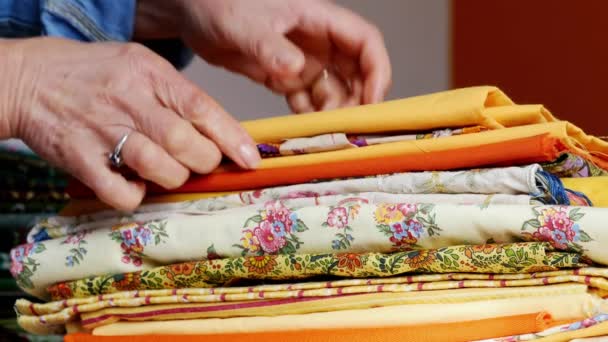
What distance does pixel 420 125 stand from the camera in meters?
0.69

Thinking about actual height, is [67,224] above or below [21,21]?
below

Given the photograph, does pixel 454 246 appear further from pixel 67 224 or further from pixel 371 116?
pixel 67 224

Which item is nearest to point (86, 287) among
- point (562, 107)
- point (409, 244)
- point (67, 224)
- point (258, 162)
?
point (67, 224)

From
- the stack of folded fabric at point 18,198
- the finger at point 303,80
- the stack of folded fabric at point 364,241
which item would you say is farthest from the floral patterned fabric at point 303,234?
the stack of folded fabric at point 18,198

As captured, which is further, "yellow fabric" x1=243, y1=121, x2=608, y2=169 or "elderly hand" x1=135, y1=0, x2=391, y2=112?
"elderly hand" x1=135, y1=0, x2=391, y2=112

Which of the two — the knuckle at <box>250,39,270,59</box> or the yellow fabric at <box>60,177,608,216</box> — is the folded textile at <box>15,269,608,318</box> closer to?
the yellow fabric at <box>60,177,608,216</box>

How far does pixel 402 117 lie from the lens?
0.70 metres

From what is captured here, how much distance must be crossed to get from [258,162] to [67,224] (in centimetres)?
20

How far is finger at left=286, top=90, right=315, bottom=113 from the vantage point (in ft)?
3.28

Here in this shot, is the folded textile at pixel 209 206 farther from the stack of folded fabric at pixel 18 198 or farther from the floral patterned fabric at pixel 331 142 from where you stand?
the stack of folded fabric at pixel 18 198

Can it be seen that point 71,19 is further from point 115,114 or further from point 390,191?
point 390,191

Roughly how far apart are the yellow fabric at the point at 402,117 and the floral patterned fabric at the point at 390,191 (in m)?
0.04

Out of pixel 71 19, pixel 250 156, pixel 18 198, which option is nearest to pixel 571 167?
pixel 250 156

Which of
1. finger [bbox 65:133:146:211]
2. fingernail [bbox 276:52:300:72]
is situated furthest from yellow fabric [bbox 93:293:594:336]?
fingernail [bbox 276:52:300:72]
